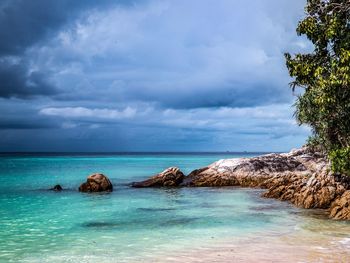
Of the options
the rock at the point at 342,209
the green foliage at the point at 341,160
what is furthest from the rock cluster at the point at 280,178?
the green foliage at the point at 341,160

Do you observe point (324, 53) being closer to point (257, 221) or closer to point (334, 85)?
point (334, 85)

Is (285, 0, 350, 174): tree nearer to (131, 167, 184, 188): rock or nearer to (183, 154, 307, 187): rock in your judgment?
(183, 154, 307, 187): rock

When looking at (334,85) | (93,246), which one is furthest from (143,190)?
(334,85)

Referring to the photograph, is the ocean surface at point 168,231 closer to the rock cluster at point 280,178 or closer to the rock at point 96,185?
the rock cluster at point 280,178

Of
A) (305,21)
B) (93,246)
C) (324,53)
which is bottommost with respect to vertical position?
(93,246)

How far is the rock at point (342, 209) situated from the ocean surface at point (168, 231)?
0.86 m

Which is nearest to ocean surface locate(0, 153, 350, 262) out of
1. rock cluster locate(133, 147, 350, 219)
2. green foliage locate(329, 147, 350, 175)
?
rock cluster locate(133, 147, 350, 219)

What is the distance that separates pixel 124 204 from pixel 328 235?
617 inches

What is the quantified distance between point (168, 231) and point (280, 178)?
1787 centimetres

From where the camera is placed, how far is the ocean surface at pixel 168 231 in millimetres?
14391

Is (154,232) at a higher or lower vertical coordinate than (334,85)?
lower

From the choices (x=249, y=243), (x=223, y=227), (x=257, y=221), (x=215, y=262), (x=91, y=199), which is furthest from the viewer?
(x=91, y=199)

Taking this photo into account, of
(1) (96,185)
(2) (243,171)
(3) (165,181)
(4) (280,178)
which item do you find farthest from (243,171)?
(1) (96,185)

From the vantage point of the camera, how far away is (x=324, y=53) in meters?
18.5
